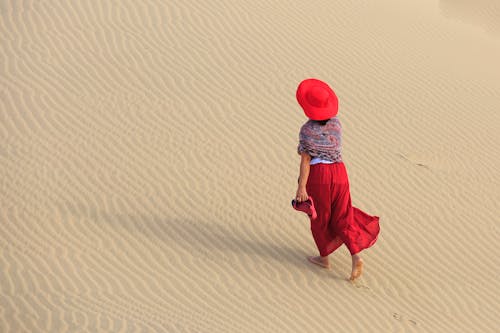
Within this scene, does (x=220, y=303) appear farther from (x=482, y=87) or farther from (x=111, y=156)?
(x=482, y=87)

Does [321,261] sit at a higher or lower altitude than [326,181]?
lower

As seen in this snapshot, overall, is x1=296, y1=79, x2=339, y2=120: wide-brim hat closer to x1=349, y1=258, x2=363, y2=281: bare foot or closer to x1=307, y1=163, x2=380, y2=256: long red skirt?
x1=307, y1=163, x2=380, y2=256: long red skirt

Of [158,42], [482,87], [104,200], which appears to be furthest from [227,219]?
[482,87]

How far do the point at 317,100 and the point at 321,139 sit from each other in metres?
0.38

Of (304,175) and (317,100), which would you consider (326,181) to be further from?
(317,100)

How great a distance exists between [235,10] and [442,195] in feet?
18.4

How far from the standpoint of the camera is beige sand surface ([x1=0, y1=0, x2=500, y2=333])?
876 centimetres

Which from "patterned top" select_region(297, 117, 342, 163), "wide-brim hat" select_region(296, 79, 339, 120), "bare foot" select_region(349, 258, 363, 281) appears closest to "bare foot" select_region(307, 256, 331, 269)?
"bare foot" select_region(349, 258, 363, 281)

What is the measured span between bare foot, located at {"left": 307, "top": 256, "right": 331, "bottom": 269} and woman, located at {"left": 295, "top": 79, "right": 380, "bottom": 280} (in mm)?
161

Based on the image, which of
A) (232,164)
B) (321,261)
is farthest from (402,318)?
(232,164)

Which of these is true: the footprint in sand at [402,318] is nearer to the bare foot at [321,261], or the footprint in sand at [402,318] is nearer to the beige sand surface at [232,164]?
the beige sand surface at [232,164]

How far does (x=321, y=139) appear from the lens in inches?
340

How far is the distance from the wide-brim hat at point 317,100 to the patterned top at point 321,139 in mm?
120

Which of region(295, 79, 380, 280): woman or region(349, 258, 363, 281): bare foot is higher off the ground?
region(295, 79, 380, 280): woman
